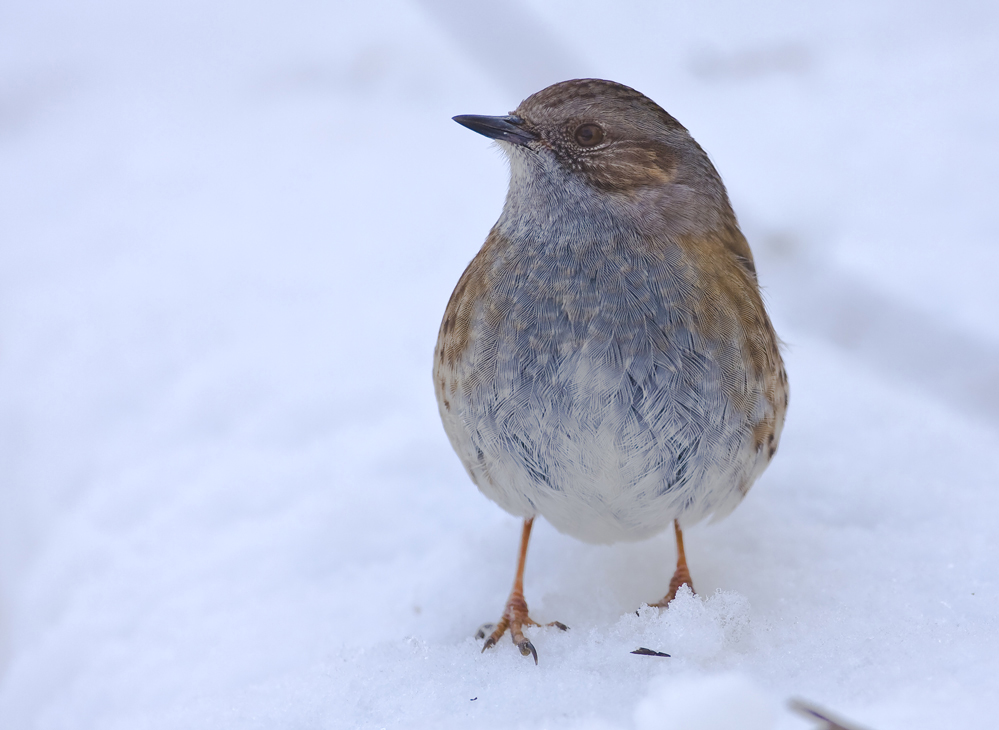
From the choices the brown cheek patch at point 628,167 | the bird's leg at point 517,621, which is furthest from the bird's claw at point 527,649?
the brown cheek patch at point 628,167

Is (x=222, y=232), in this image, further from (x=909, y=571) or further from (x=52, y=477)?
(x=909, y=571)

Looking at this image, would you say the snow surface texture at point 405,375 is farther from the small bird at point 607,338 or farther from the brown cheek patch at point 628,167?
the brown cheek patch at point 628,167

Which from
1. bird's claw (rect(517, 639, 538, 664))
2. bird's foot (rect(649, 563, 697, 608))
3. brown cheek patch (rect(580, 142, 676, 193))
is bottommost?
bird's claw (rect(517, 639, 538, 664))

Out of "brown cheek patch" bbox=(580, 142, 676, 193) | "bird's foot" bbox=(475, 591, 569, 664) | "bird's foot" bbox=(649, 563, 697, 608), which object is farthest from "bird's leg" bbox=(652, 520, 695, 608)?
"brown cheek patch" bbox=(580, 142, 676, 193)

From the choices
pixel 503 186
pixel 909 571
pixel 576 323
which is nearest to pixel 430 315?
pixel 503 186

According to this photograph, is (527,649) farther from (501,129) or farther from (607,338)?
(501,129)

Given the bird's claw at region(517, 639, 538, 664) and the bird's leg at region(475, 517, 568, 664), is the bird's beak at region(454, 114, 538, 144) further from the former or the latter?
the bird's claw at region(517, 639, 538, 664)

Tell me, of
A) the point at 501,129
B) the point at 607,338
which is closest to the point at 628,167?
the point at 501,129
